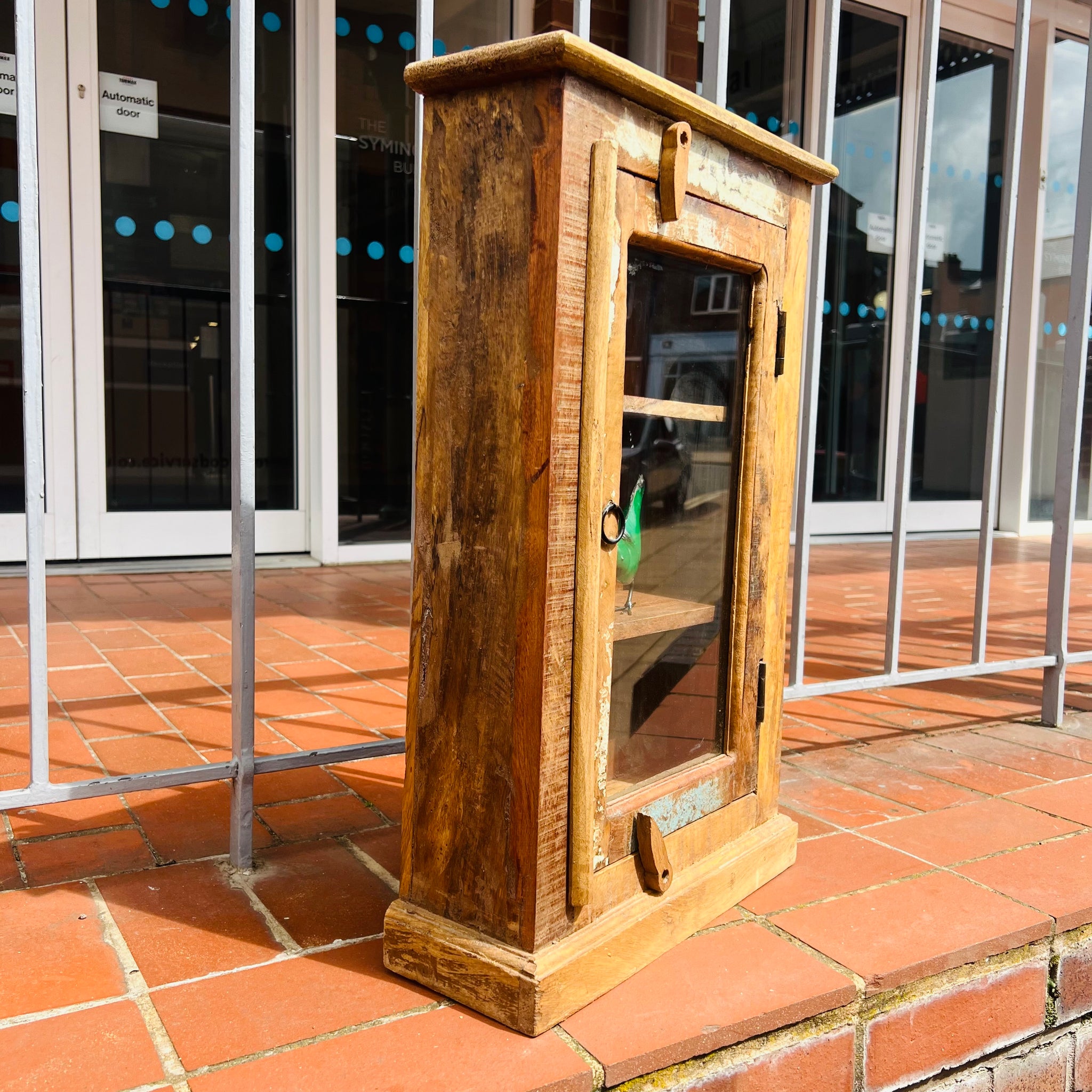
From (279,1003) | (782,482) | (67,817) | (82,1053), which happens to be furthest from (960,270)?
(82,1053)

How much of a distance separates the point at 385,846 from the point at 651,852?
54 centimetres

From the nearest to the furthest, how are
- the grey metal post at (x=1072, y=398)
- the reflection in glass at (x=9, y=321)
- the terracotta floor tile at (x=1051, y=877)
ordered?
1. the terracotta floor tile at (x=1051, y=877)
2. the grey metal post at (x=1072, y=398)
3. the reflection in glass at (x=9, y=321)

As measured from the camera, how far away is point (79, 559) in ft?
13.8

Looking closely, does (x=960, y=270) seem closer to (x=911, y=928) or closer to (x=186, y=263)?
(x=186, y=263)

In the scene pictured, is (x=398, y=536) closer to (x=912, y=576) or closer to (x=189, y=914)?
(x=912, y=576)

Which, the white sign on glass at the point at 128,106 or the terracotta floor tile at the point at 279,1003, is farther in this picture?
the white sign on glass at the point at 128,106

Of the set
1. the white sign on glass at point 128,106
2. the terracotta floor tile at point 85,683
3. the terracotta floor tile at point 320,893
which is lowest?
the terracotta floor tile at point 320,893

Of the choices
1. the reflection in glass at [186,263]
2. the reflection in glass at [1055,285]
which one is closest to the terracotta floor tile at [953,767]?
the reflection in glass at [186,263]

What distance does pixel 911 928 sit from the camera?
54.9 inches

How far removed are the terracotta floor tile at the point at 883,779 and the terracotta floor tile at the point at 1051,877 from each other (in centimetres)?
22

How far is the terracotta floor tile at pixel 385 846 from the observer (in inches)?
61.6

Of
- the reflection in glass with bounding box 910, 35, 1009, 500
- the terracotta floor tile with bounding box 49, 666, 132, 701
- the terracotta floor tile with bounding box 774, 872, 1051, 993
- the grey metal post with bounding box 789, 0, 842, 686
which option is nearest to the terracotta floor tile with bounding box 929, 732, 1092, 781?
the grey metal post with bounding box 789, 0, 842, 686

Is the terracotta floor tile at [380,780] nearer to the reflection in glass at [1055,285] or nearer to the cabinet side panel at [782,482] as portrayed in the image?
the cabinet side panel at [782,482]

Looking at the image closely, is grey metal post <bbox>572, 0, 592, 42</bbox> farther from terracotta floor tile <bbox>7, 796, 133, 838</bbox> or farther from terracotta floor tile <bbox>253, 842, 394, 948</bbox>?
terracotta floor tile <bbox>7, 796, 133, 838</bbox>
